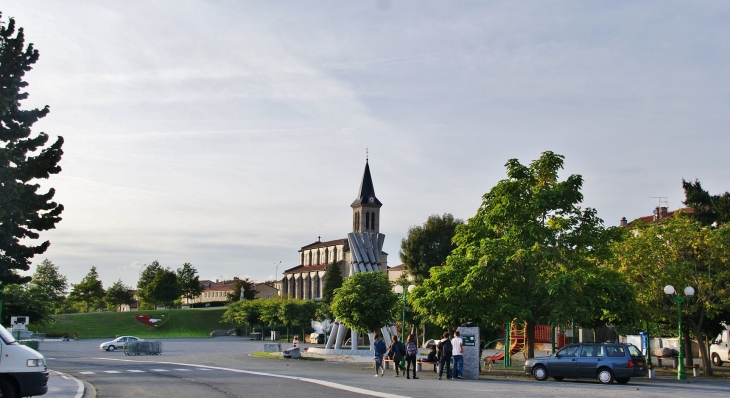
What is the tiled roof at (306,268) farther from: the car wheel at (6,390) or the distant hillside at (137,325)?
the car wheel at (6,390)

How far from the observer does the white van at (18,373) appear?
537 inches

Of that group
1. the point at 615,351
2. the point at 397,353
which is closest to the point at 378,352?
the point at 397,353

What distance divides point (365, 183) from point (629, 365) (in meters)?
113

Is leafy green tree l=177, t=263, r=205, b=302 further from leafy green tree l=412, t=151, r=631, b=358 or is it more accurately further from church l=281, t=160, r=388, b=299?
leafy green tree l=412, t=151, r=631, b=358

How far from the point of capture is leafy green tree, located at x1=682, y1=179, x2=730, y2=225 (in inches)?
1912

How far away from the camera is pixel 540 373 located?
26.0 m

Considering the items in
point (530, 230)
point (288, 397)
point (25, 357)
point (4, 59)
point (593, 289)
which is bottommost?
point (288, 397)

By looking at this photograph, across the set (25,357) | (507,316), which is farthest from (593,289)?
(25,357)

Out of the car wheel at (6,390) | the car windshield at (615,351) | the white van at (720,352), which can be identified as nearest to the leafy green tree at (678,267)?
the car windshield at (615,351)

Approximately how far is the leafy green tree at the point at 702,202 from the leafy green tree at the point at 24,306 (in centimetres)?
4978

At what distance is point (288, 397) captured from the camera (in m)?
17.0

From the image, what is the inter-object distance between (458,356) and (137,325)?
89.5 m

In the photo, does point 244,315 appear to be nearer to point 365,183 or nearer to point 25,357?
point 365,183

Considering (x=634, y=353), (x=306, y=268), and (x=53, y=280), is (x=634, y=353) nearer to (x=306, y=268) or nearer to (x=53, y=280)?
(x=53, y=280)
